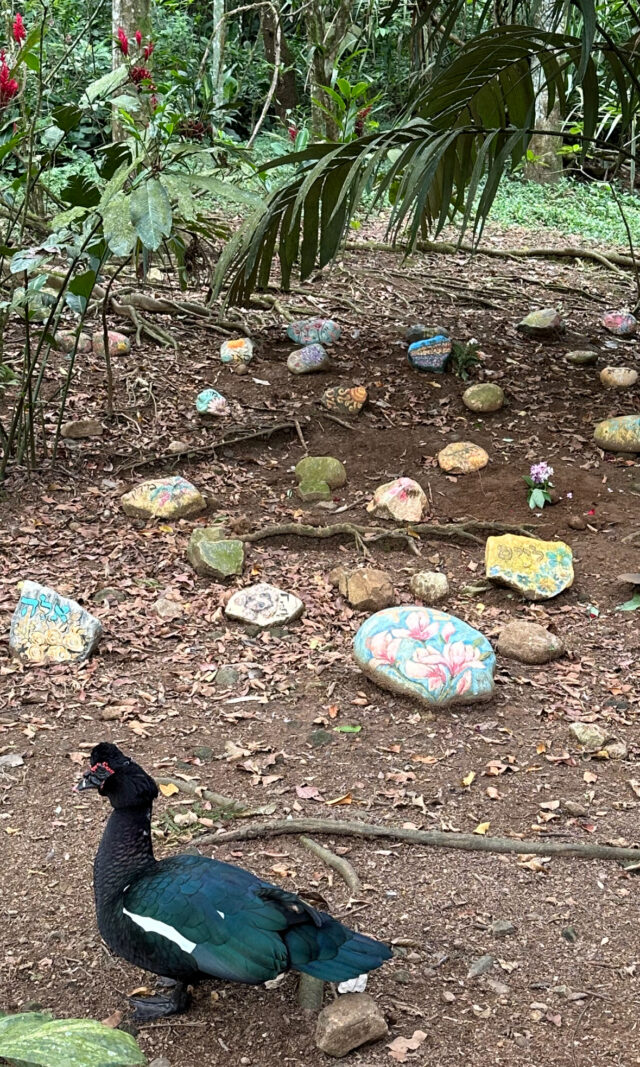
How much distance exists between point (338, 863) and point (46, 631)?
1.40 m

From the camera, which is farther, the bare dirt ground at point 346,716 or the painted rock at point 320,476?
the painted rock at point 320,476

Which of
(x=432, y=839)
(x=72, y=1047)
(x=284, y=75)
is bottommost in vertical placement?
(x=432, y=839)

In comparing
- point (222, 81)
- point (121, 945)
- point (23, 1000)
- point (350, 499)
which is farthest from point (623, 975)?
point (222, 81)

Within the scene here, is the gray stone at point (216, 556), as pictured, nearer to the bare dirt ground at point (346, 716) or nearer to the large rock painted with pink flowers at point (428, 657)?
the bare dirt ground at point (346, 716)

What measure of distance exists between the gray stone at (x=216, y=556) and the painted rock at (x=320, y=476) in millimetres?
632

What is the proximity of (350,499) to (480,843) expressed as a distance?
218cm

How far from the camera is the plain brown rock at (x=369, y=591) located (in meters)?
3.71

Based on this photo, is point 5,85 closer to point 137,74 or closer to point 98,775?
point 137,74

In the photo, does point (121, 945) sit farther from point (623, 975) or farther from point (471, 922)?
point (623, 975)

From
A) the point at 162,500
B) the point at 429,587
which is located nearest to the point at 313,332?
the point at 162,500

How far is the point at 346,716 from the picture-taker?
10.4 feet

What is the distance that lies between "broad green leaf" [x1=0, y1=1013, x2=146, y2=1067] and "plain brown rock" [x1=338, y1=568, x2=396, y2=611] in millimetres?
2771

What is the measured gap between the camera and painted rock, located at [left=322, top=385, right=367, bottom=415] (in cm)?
509

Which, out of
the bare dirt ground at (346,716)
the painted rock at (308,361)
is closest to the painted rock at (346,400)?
the bare dirt ground at (346,716)
